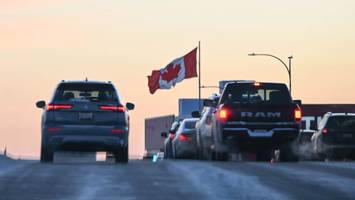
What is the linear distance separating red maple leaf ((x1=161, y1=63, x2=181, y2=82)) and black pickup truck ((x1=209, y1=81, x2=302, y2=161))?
43.9m

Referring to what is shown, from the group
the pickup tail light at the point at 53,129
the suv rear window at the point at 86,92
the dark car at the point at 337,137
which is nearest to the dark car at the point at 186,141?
the dark car at the point at 337,137

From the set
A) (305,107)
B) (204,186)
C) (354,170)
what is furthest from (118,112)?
(305,107)

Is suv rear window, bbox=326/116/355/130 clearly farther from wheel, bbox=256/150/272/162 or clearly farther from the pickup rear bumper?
the pickup rear bumper

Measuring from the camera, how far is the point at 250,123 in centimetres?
2323

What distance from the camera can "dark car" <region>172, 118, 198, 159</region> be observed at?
30.5m

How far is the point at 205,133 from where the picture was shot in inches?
1037

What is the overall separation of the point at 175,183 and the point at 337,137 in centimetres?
1634

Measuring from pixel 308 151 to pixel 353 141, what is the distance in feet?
4.69

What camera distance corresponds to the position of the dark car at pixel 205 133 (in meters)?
25.6

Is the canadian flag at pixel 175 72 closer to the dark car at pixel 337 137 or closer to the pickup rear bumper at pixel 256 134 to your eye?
the dark car at pixel 337 137

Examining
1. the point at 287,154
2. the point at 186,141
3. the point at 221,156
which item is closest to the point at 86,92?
the point at 221,156

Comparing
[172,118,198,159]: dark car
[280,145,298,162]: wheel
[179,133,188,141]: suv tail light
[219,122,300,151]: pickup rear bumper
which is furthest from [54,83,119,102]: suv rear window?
[179,133,188,141]: suv tail light

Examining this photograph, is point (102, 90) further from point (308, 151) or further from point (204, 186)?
point (308, 151)

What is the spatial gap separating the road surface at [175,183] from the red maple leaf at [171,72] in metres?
50.1
